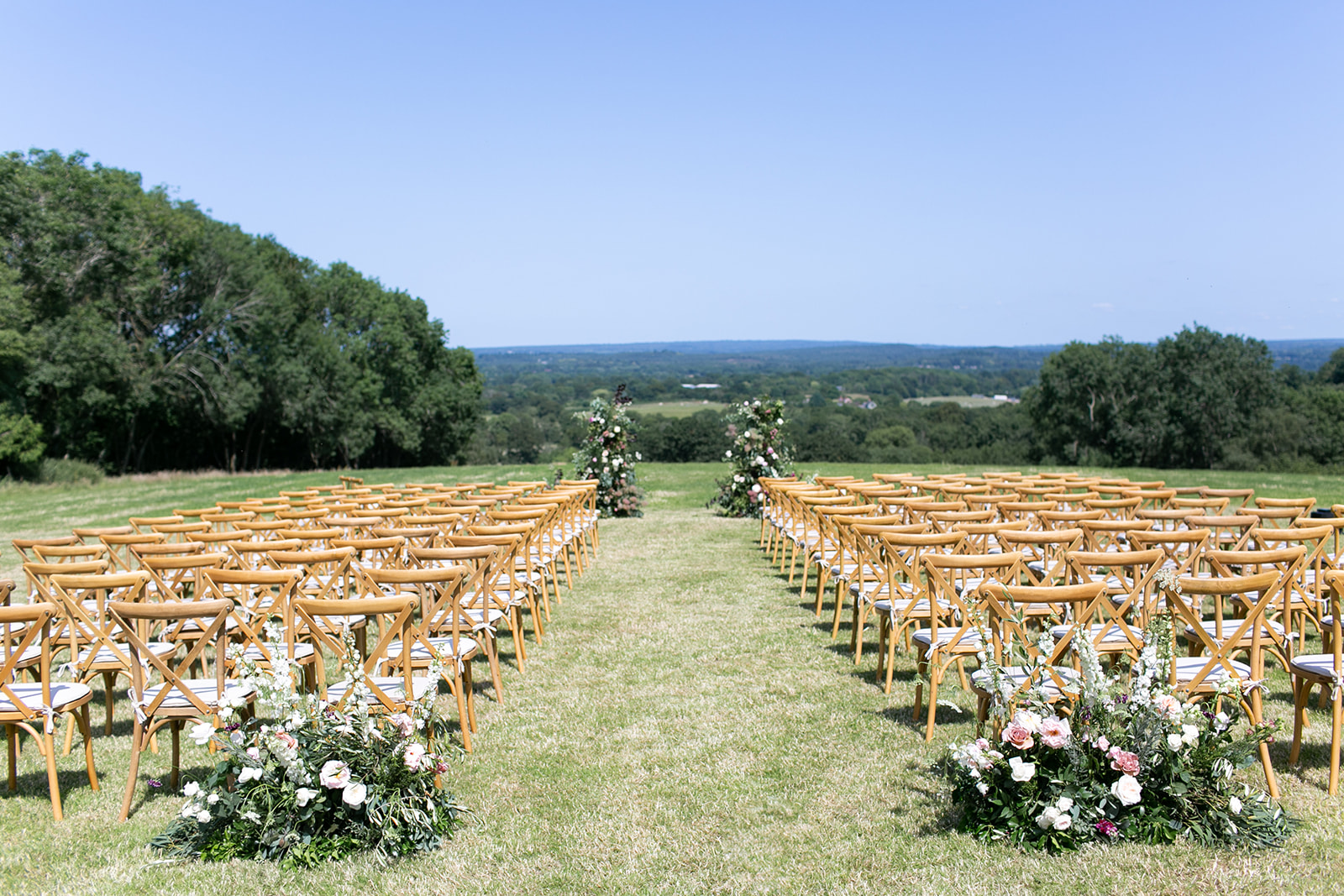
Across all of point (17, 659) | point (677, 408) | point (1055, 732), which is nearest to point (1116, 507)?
point (1055, 732)

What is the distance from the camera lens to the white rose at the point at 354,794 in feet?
12.6

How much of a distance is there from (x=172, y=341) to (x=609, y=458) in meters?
25.0

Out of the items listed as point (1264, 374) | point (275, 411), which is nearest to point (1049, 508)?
point (275, 411)

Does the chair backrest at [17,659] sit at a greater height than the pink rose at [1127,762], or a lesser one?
greater

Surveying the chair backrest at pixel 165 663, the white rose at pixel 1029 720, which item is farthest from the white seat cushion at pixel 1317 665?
the chair backrest at pixel 165 663

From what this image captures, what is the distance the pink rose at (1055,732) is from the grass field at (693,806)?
446 mm

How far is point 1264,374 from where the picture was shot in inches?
1774

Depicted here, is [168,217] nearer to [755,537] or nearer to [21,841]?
[755,537]

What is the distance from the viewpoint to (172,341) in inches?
1336

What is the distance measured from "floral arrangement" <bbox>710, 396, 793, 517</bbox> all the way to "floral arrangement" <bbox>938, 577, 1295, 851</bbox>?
11.7m

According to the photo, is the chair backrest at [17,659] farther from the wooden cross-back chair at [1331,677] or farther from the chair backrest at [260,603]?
the wooden cross-back chair at [1331,677]

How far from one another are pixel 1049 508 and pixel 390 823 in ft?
21.2

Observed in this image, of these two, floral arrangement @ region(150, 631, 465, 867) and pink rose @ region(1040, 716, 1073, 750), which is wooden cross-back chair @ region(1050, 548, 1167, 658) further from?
floral arrangement @ region(150, 631, 465, 867)

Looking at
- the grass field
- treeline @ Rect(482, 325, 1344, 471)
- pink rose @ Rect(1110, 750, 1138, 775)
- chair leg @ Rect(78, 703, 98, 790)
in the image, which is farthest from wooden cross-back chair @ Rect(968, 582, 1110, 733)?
treeline @ Rect(482, 325, 1344, 471)
